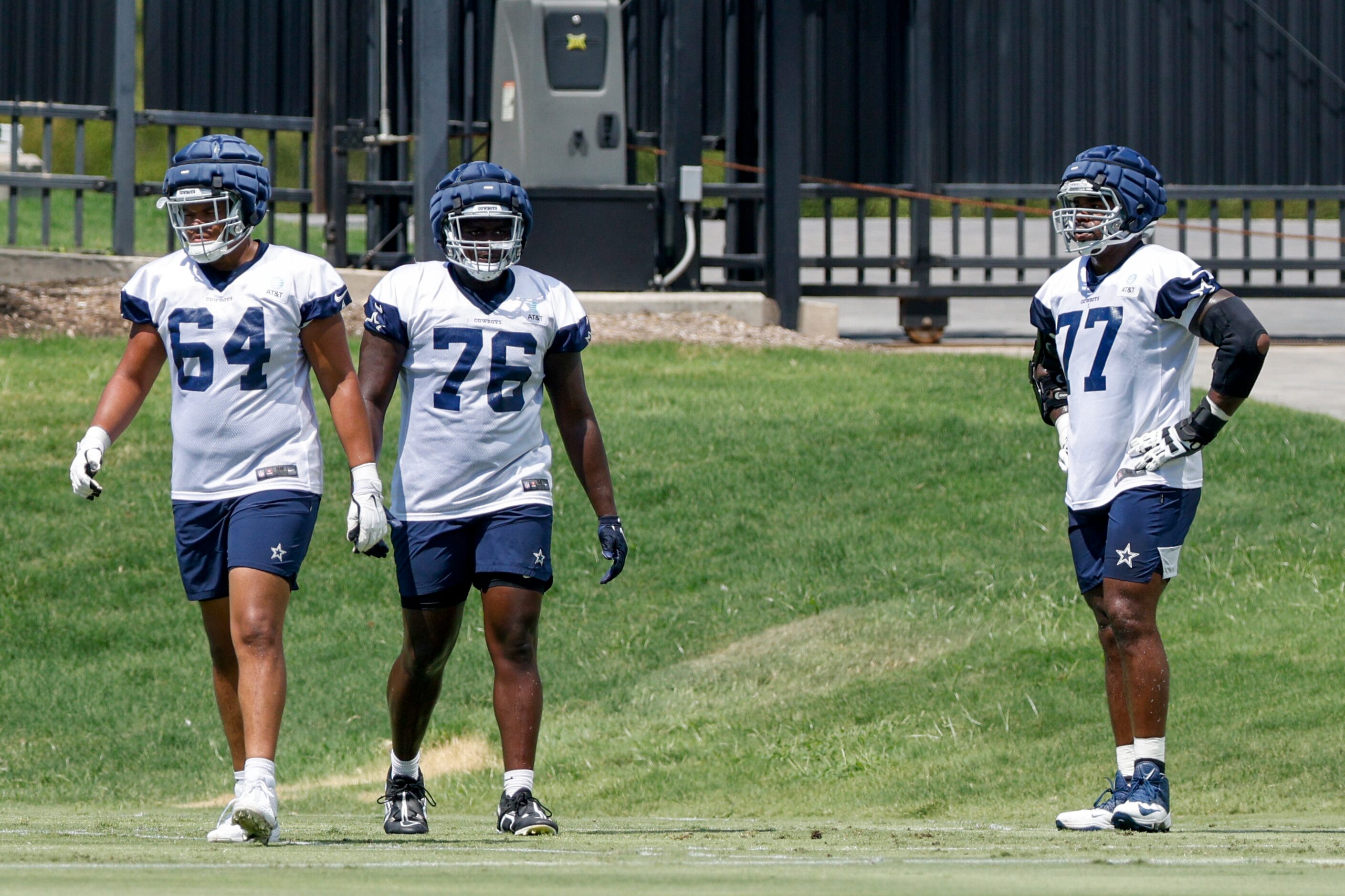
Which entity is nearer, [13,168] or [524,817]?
[524,817]

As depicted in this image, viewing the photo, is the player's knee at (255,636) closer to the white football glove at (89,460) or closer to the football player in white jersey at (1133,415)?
the white football glove at (89,460)

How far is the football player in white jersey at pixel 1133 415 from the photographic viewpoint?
6.19 m

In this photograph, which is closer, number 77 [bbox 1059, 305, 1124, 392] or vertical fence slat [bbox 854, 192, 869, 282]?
number 77 [bbox 1059, 305, 1124, 392]

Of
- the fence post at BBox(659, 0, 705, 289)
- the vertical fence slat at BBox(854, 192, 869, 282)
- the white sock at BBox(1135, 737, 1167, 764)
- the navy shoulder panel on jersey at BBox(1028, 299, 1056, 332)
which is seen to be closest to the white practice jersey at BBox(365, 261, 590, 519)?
the navy shoulder panel on jersey at BBox(1028, 299, 1056, 332)

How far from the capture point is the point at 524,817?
5.93m

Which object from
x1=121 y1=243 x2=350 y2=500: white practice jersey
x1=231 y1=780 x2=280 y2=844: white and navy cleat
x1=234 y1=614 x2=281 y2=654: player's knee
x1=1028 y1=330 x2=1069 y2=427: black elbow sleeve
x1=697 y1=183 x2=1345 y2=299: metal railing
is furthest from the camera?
x1=697 y1=183 x2=1345 y2=299: metal railing

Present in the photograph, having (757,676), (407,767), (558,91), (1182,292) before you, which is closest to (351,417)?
(407,767)

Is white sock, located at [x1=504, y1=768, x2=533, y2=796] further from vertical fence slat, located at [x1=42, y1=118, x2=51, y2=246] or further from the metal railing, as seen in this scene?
vertical fence slat, located at [x1=42, y1=118, x2=51, y2=246]

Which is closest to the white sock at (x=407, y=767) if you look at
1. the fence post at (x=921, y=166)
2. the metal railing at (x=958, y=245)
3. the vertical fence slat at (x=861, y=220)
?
the metal railing at (x=958, y=245)

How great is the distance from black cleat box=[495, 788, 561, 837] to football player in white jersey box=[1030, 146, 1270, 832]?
5.33ft

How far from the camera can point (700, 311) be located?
17.6 meters

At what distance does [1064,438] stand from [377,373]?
7.28 ft

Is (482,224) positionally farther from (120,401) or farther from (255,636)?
(255,636)

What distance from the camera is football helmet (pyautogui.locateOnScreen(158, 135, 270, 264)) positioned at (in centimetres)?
591
